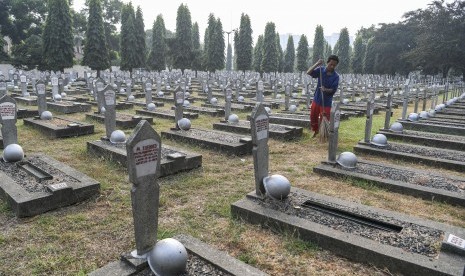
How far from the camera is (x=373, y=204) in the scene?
5.09m

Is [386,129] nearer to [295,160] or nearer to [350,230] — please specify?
[295,160]

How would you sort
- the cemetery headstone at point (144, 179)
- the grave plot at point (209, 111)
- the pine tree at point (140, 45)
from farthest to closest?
the pine tree at point (140, 45) < the grave plot at point (209, 111) < the cemetery headstone at point (144, 179)

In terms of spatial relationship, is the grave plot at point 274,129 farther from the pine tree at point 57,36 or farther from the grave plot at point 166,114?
the pine tree at point 57,36

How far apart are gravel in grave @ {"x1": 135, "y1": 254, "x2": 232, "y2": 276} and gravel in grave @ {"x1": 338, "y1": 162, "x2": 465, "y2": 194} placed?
397 centimetres

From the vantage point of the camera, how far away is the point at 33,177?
5.52m

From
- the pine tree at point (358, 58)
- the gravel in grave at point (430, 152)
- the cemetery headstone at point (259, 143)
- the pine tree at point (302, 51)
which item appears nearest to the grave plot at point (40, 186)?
the cemetery headstone at point (259, 143)

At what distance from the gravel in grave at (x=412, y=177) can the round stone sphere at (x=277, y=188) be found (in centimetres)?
220

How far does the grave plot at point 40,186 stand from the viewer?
15.2 ft

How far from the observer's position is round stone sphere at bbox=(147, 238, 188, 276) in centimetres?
302

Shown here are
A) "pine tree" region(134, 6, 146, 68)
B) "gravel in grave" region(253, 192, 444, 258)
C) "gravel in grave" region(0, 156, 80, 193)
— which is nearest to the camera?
"gravel in grave" region(253, 192, 444, 258)

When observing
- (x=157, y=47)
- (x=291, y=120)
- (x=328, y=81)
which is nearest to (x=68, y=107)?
(x=291, y=120)

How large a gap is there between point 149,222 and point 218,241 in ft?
3.23

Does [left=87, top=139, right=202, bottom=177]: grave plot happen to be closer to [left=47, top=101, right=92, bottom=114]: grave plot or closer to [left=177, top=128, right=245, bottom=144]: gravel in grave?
[left=177, top=128, right=245, bottom=144]: gravel in grave

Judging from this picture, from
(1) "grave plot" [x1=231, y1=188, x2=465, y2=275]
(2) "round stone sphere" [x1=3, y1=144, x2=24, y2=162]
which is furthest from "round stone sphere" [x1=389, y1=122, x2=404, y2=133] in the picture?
(2) "round stone sphere" [x1=3, y1=144, x2=24, y2=162]
